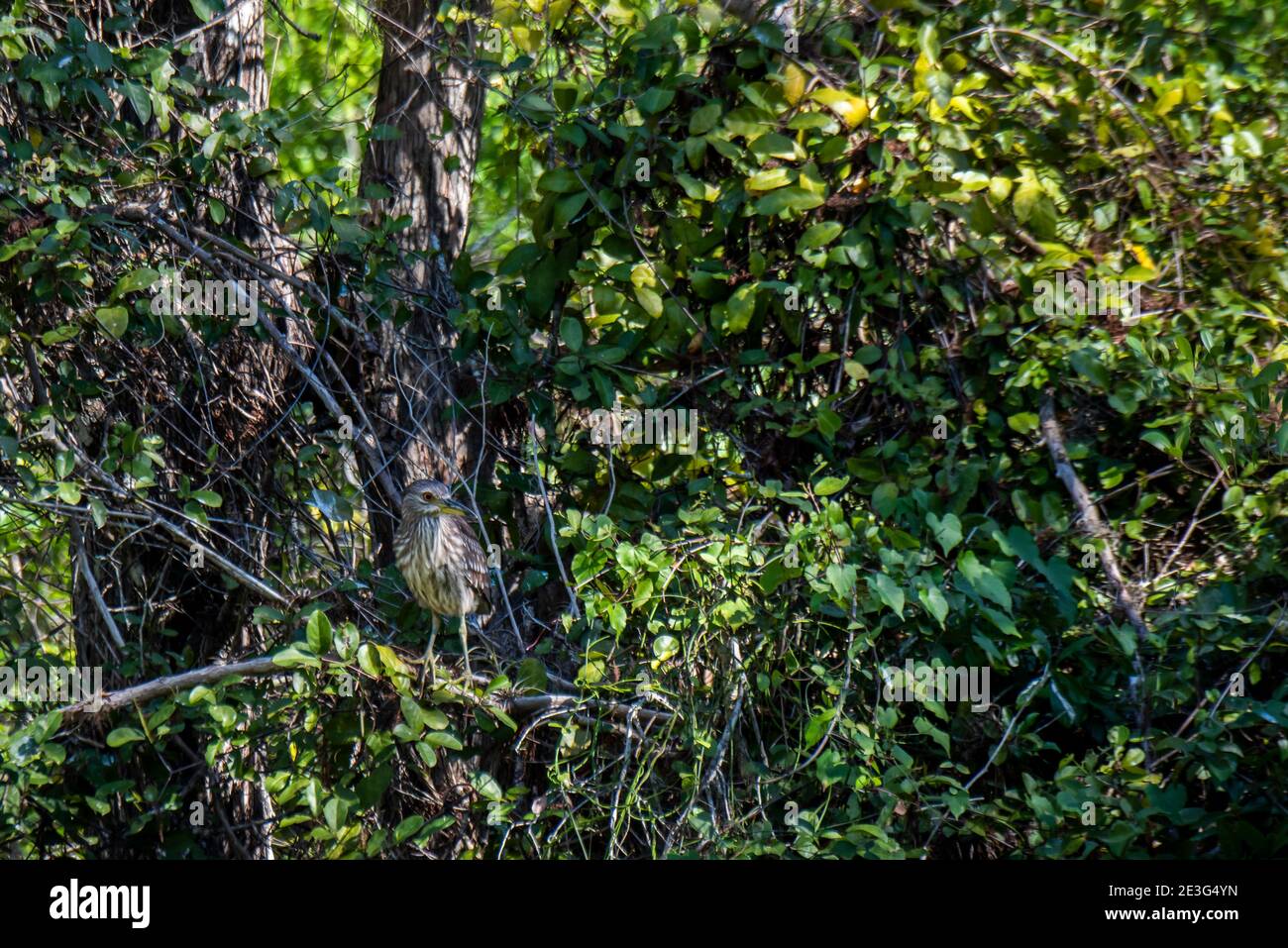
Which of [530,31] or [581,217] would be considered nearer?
[581,217]

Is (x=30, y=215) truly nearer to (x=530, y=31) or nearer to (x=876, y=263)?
(x=530, y=31)

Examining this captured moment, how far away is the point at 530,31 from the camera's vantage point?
17.7 ft

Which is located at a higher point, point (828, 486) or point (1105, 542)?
point (828, 486)

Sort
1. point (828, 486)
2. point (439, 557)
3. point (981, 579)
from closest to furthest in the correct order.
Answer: point (981, 579)
point (828, 486)
point (439, 557)

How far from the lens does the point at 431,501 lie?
5.15m

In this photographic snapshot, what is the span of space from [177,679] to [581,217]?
226cm
